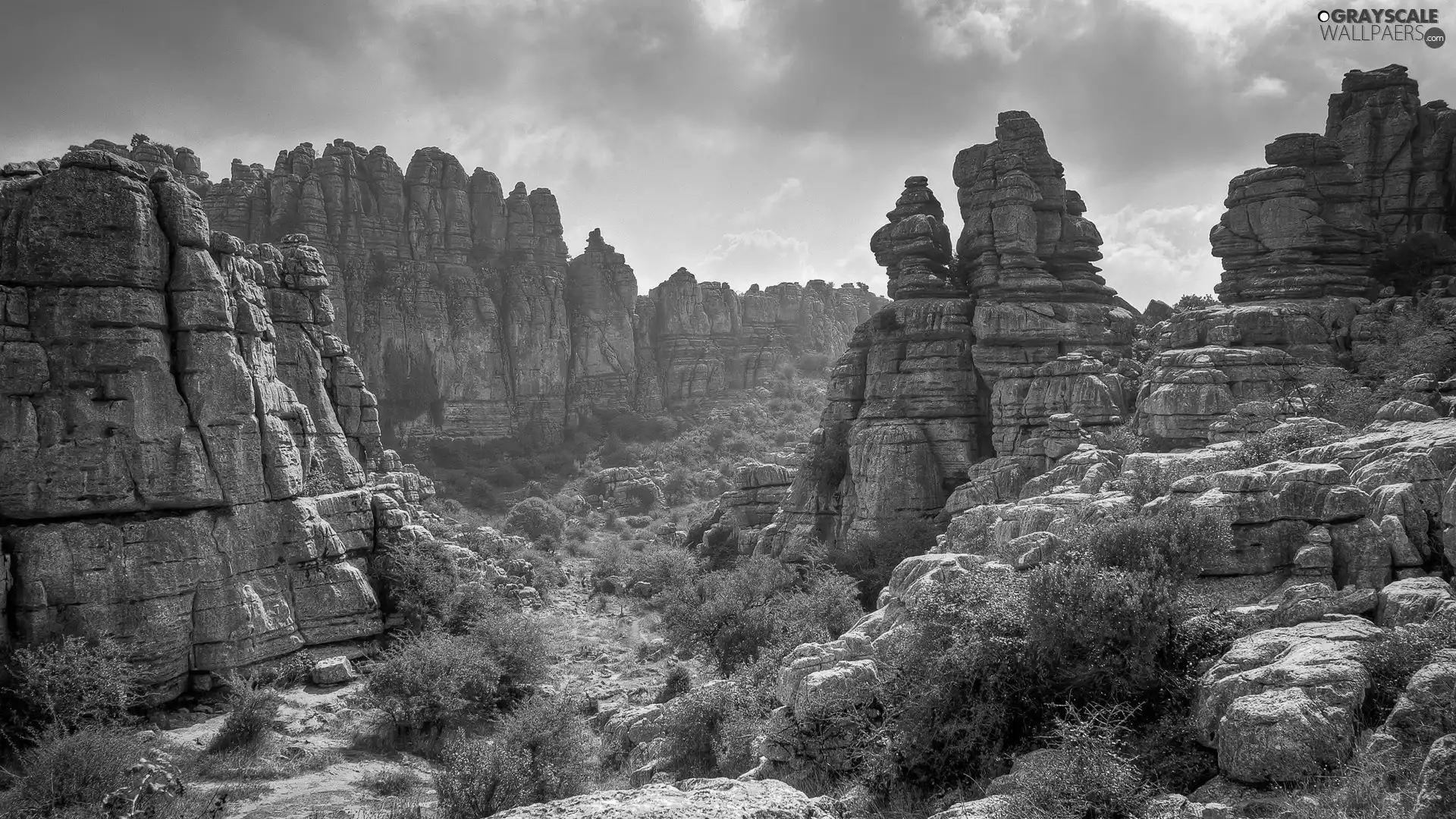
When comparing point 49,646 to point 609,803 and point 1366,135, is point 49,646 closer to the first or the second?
point 609,803

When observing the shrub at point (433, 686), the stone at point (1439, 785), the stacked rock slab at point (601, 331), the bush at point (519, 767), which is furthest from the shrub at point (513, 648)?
the stacked rock slab at point (601, 331)

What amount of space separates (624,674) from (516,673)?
15.0ft

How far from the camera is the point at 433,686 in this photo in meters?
19.5

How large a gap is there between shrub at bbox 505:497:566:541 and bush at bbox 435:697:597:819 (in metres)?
32.2

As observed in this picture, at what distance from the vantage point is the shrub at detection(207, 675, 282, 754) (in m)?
17.7

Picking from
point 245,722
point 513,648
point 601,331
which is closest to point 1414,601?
point 513,648

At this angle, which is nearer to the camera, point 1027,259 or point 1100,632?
point 1100,632

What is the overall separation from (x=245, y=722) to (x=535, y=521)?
31.6 meters

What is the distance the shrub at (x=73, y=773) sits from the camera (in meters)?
13.8

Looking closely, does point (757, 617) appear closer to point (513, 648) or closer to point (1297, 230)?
point (513, 648)

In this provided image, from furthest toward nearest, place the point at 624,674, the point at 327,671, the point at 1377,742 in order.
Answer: the point at 624,674 → the point at 327,671 → the point at 1377,742

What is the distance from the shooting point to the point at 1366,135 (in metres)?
32.3

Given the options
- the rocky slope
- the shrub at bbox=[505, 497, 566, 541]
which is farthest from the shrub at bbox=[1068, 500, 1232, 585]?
the rocky slope

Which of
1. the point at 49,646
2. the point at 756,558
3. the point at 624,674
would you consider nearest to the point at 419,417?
the point at 756,558
